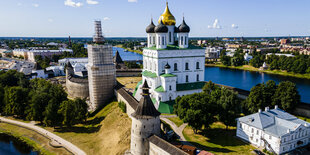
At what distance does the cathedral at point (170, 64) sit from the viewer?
122ft

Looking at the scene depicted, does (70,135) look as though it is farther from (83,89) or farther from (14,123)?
(83,89)

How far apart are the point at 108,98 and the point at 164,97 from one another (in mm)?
17031

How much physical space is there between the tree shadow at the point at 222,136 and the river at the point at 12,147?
26.1 metres

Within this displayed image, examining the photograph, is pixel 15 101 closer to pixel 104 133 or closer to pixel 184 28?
pixel 104 133

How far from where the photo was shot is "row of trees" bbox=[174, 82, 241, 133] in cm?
2762

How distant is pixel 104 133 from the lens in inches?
1357

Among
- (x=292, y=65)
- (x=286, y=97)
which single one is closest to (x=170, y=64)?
(x=286, y=97)

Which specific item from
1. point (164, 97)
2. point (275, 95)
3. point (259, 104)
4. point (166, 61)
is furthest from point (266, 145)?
point (166, 61)

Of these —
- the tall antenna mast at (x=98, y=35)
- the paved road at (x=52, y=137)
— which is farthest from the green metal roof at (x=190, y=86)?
the tall antenna mast at (x=98, y=35)

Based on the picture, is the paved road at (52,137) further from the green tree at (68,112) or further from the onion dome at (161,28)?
the onion dome at (161,28)

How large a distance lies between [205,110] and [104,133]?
16900mm

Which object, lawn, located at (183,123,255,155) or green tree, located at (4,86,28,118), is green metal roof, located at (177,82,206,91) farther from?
green tree, located at (4,86,28,118)

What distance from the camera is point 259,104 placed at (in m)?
33.7

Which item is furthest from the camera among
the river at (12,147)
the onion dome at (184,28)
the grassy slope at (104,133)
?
the onion dome at (184,28)
